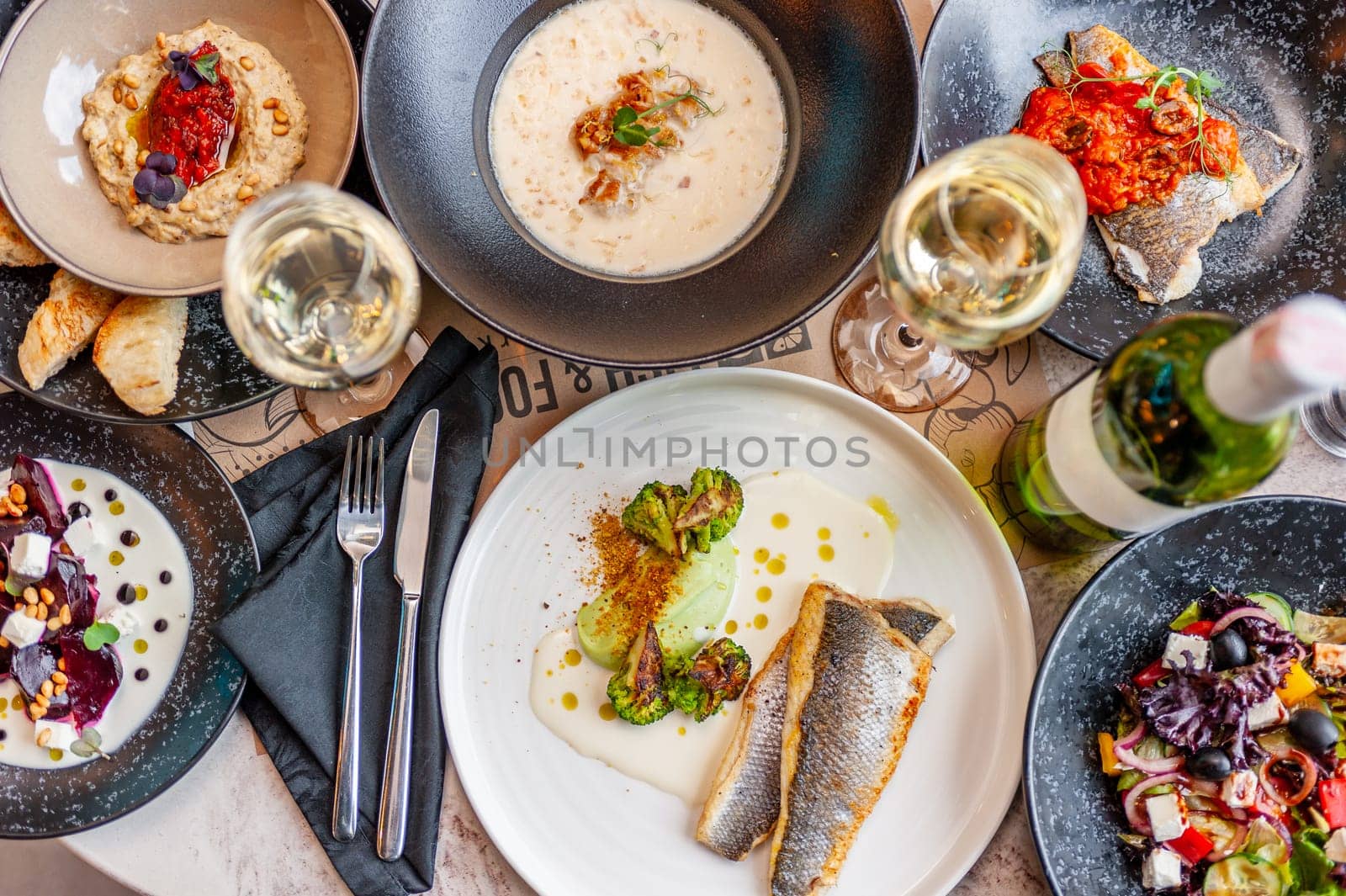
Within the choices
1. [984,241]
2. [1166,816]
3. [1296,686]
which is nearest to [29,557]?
[984,241]

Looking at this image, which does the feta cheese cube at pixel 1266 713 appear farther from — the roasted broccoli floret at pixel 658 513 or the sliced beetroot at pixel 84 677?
the sliced beetroot at pixel 84 677

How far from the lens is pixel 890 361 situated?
1996 mm

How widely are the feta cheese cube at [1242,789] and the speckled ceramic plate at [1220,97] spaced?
0.86 metres

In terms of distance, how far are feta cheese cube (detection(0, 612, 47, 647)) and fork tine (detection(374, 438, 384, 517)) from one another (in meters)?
0.69

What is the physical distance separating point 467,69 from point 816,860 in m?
1.65

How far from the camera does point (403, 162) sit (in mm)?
1654

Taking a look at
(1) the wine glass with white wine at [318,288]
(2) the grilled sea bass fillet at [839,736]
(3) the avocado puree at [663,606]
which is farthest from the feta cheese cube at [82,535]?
(2) the grilled sea bass fillet at [839,736]

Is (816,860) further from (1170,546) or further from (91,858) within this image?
(91,858)

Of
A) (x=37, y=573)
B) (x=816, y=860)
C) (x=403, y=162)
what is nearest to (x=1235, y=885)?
(x=816, y=860)

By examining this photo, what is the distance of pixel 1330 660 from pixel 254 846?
87.3 inches

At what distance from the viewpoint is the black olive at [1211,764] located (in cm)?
176

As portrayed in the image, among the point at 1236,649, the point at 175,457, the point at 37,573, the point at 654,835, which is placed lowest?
the point at 654,835

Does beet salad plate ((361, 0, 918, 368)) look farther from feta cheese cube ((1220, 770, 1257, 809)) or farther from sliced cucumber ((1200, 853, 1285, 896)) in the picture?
sliced cucumber ((1200, 853, 1285, 896))

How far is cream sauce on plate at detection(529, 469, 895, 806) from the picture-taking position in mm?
1906
